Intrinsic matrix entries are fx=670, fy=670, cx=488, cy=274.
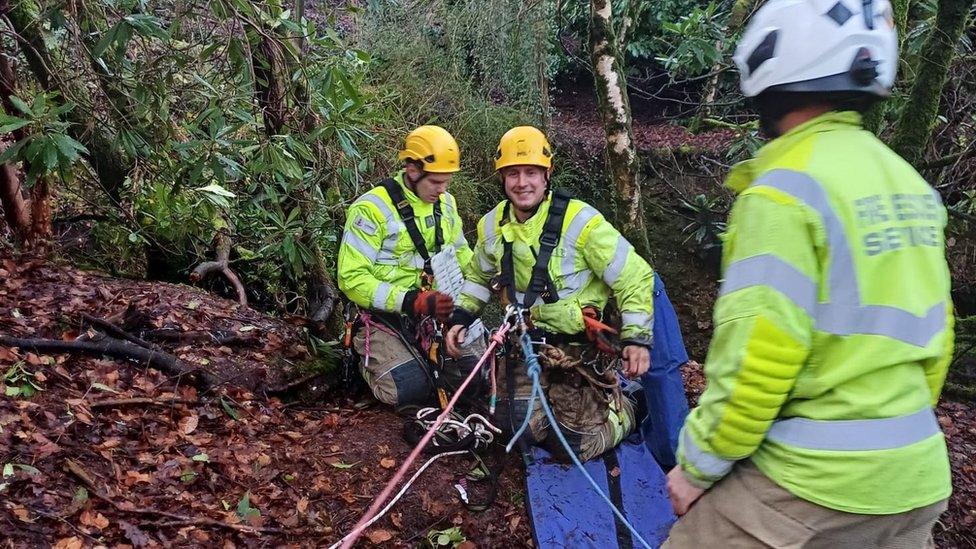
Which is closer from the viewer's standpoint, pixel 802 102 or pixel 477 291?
pixel 802 102

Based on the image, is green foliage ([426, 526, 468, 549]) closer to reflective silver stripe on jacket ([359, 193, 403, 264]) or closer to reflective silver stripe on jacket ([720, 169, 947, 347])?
reflective silver stripe on jacket ([359, 193, 403, 264])

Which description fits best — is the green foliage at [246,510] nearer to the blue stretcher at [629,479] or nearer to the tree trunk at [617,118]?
the blue stretcher at [629,479]

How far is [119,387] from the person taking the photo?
12.2 ft

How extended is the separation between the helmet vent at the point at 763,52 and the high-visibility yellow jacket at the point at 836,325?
0.20 metres

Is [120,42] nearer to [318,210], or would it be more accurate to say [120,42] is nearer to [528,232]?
[318,210]

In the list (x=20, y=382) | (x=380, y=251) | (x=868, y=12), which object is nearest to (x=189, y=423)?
(x=20, y=382)

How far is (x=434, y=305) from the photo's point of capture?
4.18m

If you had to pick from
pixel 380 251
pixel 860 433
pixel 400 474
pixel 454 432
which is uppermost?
pixel 380 251

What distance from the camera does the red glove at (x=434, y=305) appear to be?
4.18m

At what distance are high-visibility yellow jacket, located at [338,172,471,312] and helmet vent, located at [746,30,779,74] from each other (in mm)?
2923

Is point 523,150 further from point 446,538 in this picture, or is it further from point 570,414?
point 446,538

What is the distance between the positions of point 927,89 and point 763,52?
4186 mm

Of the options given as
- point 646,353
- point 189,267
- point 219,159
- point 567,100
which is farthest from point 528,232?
point 567,100

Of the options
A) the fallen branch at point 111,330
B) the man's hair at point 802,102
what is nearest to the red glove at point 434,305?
the fallen branch at point 111,330
